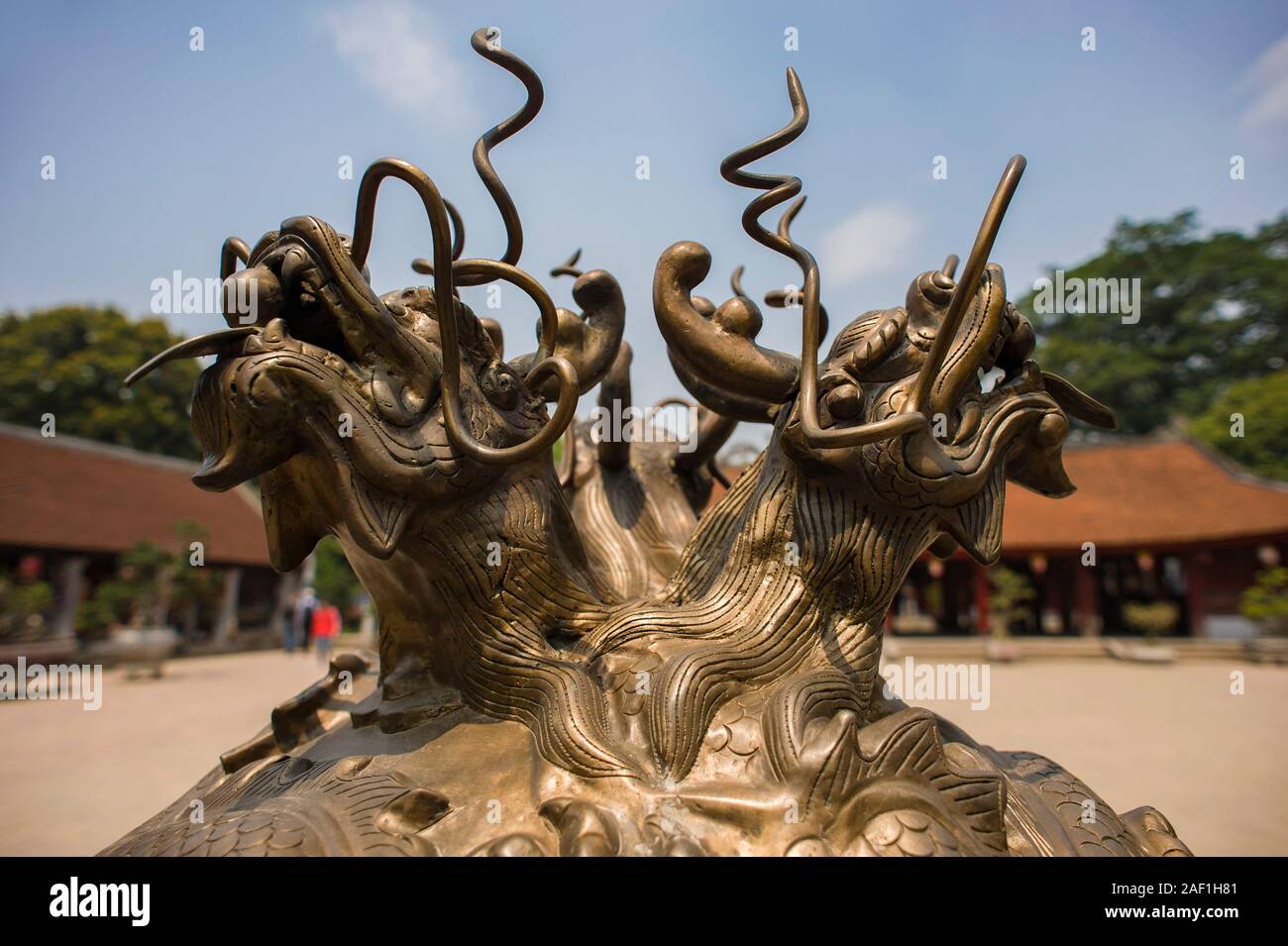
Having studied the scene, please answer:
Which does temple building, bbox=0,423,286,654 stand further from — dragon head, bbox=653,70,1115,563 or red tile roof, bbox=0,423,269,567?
dragon head, bbox=653,70,1115,563

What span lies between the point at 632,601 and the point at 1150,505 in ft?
55.6

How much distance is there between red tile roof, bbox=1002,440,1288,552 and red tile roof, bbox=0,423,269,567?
1451 centimetres

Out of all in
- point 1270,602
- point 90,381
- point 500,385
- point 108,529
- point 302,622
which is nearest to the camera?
point 500,385

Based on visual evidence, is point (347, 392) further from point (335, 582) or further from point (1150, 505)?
point (1150, 505)

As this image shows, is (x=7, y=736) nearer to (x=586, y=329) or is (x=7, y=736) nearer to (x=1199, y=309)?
(x=586, y=329)

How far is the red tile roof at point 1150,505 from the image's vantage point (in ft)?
48.7

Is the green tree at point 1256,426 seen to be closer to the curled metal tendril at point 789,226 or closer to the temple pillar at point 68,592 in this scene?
the curled metal tendril at point 789,226

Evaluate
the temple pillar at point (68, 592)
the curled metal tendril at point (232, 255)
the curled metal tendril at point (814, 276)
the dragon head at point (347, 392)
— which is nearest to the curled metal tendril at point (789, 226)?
the curled metal tendril at point (814, 276)

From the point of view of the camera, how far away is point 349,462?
1.89 meters

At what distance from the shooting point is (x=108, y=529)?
1501cm

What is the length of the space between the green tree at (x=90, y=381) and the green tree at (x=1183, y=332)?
26.7 m

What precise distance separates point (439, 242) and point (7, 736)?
842cm

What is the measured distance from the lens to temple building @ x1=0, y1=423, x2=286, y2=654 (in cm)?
1359

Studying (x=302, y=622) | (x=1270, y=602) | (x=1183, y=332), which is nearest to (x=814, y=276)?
(x=1270, y=602)
